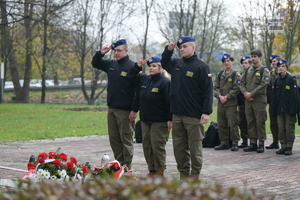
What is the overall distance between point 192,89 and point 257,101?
14.2ft

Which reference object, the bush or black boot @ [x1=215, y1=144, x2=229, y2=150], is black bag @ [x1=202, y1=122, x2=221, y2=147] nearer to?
black boot @ [x1=215, y1=144, x2=229, y2=150]

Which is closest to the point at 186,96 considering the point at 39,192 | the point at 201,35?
the point at 39,192

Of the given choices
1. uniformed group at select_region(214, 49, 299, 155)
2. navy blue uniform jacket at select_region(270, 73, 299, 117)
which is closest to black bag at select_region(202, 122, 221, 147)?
uniformed group at select_region(214, 49, 299, 155)

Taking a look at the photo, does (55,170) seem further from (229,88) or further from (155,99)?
(229,88)

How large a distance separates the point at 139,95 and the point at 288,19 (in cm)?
2388

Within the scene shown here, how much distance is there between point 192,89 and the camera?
19.6 ft

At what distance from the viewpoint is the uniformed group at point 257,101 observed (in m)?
9.49

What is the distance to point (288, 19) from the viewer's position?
27766 millimetres

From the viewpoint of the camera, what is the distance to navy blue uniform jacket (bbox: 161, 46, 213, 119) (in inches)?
233

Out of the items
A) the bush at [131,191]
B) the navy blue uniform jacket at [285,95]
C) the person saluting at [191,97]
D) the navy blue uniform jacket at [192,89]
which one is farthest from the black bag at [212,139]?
the bush at [131,191]

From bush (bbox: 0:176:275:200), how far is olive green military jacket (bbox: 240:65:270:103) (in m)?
7.46

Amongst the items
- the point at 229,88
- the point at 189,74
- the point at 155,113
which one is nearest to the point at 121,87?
the point at 155,113

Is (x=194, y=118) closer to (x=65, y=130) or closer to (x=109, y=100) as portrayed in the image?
(x=109, y=100)

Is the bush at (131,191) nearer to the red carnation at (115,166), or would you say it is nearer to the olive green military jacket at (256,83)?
the red carnation at (115,166)
